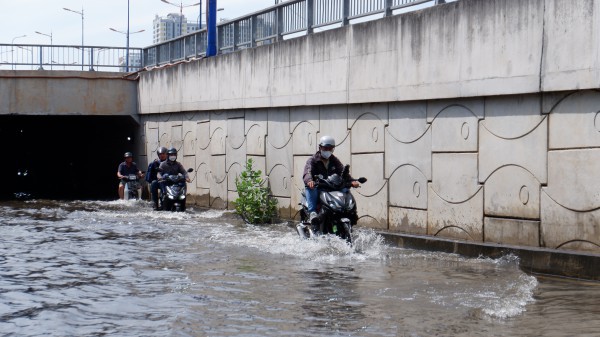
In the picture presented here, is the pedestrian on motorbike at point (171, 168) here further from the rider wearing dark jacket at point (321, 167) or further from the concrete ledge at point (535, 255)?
the concrete ledge at point (535, 255)

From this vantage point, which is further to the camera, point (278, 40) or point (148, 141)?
point (148, 141)

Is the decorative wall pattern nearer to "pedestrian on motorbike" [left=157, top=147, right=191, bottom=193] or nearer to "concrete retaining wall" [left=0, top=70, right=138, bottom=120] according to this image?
"pedestrian on motorbike" [left=157, top=147, right=191, bottom=193]

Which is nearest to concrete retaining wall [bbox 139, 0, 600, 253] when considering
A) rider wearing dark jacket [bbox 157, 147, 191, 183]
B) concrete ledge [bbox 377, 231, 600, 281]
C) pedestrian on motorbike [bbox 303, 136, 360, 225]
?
concrete ledge [bbox 377, 231, 600, 281]

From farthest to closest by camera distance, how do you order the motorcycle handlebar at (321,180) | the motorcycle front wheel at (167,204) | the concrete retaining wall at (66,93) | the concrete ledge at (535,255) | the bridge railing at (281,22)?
1. the concrete retaining wall at (66,93)
2. the motorcycle front wheel at (167,204)
3. the bridge railing at (281,22)
4. the motorcycle handlebar at (321,180)
5. the concrete ledge at (535,255)

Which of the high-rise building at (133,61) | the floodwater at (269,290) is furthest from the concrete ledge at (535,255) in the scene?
the high-rise building at (133,61)

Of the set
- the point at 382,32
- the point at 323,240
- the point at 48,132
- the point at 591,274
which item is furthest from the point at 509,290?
the point at 48,132

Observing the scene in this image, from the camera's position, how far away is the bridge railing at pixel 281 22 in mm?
17016

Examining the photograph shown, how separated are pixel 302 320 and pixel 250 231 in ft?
31.0

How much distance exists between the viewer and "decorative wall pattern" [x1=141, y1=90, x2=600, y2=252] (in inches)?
465

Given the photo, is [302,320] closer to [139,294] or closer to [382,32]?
[139,294]

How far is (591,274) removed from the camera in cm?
1098

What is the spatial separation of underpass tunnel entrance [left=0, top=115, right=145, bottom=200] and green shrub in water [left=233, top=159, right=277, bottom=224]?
1082 centimetres

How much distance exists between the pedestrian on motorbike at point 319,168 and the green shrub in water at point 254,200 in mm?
5500

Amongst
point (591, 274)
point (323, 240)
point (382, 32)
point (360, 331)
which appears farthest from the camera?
point (382, 32)
